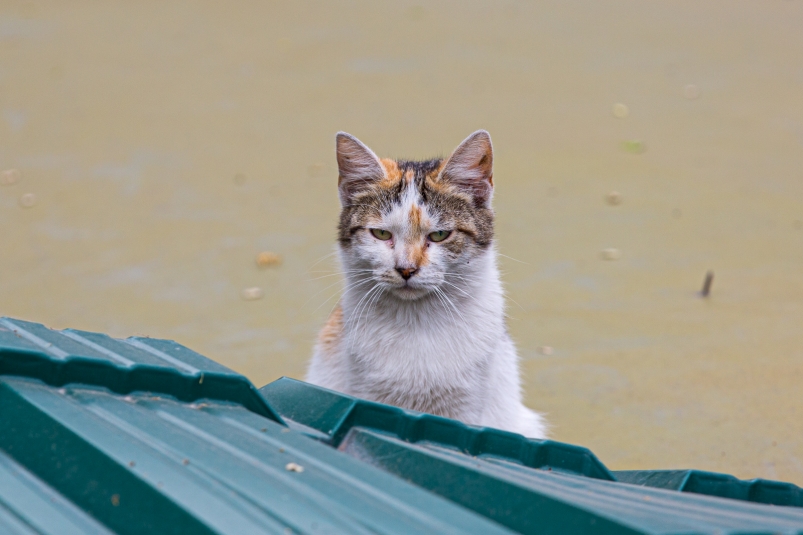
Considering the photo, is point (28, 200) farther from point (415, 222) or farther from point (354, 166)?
point (415, 222)

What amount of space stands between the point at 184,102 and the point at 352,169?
4.11 m

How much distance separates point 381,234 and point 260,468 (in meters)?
1.48

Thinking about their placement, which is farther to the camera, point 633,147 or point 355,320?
point 633,147

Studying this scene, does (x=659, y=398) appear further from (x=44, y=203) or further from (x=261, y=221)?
(x=44, y=203)

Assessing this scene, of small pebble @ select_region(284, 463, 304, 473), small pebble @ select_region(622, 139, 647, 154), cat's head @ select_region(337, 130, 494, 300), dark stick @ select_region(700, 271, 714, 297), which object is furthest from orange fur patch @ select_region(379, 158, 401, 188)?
small pebble @ select_region(622, 139, 647, 154)

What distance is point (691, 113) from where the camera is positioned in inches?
257

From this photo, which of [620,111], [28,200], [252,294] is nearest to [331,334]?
[252,294]

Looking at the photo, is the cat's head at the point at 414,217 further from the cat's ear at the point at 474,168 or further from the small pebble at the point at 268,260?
the small pebble at the point at 268,260

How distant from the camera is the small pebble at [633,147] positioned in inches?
235

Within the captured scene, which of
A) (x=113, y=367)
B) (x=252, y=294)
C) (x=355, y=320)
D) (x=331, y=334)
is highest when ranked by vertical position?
(x=113, y=367)

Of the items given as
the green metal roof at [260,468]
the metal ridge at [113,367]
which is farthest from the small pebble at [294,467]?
the metal ridge at [113,367]

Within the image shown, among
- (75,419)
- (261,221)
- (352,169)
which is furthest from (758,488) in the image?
(261,221)

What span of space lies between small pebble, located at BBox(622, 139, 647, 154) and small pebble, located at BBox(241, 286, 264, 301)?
10.1 ft

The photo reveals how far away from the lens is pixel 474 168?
9.36ft
